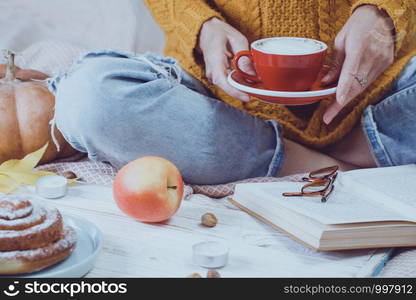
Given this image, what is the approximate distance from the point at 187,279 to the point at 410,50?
0.72 meters

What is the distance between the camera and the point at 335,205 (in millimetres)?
872

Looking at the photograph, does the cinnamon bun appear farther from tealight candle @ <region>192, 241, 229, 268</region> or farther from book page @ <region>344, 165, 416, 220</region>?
book page @ <region>344, 165, 416, 220</region>

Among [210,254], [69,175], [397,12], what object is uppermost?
[397,12]

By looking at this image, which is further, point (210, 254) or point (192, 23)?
point (192, 23)

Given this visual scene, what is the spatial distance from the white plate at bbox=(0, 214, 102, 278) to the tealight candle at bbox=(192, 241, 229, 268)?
0.39ft

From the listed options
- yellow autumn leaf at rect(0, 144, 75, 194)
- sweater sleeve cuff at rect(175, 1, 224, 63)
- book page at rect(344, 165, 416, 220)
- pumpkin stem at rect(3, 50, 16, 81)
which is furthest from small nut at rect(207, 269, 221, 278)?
pumpkin stem at rect(3, 50, 16, 81)

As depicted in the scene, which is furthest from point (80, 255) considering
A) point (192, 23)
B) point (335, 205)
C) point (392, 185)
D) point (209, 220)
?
point (192, 23)

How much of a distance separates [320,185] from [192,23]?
1.43 feet

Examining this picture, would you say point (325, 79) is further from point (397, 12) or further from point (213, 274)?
point (213, 274)

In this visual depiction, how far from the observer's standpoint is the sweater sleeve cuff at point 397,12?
1.04m

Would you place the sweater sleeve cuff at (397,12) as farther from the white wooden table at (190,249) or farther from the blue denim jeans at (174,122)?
the white wooden table at (190,249)

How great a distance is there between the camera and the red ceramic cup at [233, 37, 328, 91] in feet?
3.08

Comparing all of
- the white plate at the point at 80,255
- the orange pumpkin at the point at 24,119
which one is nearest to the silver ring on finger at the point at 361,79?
the white plate at the point at 80,255

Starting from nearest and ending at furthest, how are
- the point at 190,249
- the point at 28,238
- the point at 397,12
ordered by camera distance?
the point at 28,238 → the point at 190,249 → the point at 397,12
